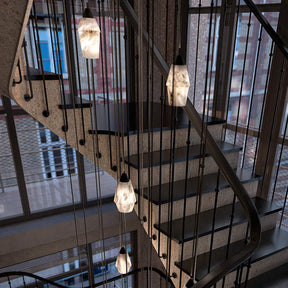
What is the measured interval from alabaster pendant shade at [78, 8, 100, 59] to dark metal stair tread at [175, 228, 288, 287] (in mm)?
1661

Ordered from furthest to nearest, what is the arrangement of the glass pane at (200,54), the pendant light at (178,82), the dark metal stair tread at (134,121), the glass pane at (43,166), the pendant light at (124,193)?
the glass pane at (43,166), the glass pane at (200,54), the dark metal stair tread at (134,121), the pendant light at (124,193), the pendant light at (178,82)

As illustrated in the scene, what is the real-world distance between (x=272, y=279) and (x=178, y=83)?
1.91 m

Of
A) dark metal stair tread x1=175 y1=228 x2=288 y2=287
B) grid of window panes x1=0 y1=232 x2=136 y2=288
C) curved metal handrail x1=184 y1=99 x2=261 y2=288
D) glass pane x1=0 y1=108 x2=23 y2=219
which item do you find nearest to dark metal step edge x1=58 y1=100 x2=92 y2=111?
curved metal handrail x1=184 y1=99 x2=261 y2=288

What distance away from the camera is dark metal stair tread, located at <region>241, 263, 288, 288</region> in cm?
215

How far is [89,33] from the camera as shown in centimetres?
150

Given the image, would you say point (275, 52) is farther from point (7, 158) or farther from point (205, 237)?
point (7, 158)

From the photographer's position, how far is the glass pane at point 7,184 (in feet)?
12.6

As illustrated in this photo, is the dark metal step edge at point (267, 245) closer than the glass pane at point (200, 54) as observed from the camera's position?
Yes

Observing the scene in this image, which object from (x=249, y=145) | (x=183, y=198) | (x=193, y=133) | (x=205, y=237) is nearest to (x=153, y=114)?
(x=193, y=133)

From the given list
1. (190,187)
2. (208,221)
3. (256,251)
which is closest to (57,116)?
(190,187)

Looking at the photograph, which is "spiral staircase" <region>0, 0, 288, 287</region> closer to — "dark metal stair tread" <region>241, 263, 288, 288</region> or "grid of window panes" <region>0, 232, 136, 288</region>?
"dark metal stair tread" <region>241, 263, 288, 288</region>

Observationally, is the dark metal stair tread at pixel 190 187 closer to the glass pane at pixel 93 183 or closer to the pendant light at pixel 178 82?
the pendant light at pixel 178 82

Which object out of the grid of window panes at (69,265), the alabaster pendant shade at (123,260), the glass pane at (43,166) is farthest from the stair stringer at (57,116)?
the grid of window panes at (69,265)

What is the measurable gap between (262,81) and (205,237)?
1.92m
